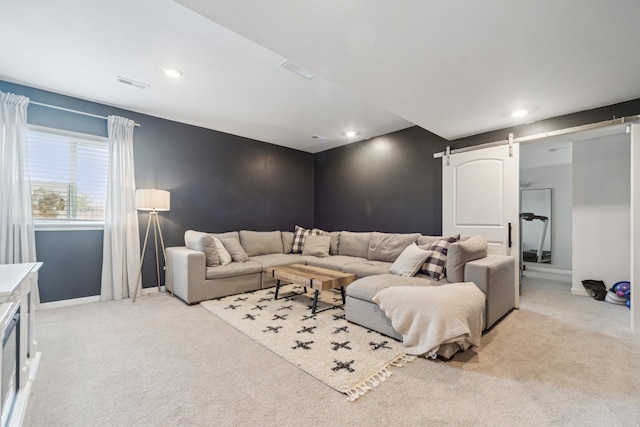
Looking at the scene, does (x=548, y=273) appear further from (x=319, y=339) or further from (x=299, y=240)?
(x=319, y=339)

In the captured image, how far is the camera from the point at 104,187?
362 centimetres

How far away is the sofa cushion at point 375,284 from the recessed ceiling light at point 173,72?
107 inches

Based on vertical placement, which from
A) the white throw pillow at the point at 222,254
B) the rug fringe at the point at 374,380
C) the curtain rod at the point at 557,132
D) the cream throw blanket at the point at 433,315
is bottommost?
the rug fringe at the point at 374,380

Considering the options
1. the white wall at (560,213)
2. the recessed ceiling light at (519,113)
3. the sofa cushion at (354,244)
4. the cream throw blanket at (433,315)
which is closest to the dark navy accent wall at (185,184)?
the sofa cushion at (354,244)

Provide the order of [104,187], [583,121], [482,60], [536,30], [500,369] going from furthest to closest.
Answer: [104,187] → [583,121] → [482,60] → [500,369] → [536,30]

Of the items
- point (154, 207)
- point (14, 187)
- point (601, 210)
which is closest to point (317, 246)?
point (154, 207)

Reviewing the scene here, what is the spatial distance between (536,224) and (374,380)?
5833 mm

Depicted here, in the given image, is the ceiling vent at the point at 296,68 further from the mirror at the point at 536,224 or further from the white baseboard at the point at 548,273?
the white baseboard at the point at 548,273

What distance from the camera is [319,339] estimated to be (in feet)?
7.82

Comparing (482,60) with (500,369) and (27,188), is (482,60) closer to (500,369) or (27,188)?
(500,369)

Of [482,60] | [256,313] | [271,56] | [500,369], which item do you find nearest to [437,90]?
[482,60]

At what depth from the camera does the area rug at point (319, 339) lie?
6.07 ft

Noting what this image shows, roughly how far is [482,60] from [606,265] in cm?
371

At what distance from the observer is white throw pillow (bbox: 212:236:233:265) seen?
374 cm
